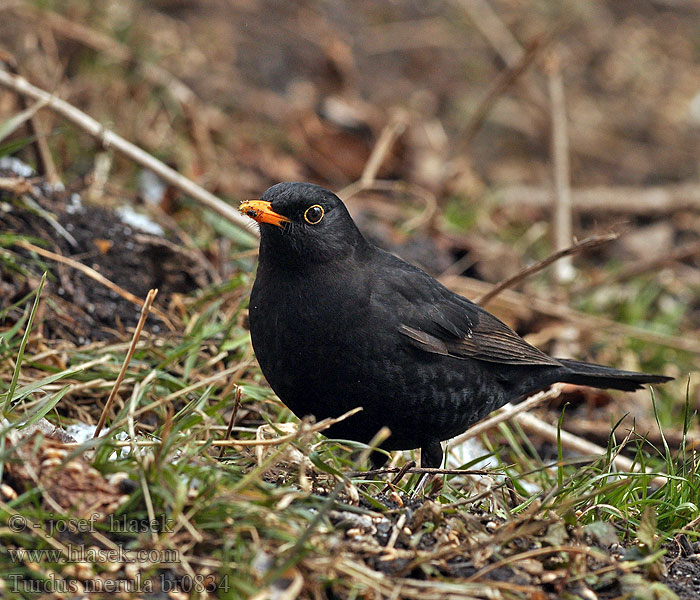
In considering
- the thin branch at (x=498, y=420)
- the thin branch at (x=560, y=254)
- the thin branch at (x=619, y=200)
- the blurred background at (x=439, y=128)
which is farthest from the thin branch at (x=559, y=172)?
the thin branch at (x=498, y=420)

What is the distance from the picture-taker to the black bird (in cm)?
336

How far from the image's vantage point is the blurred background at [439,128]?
6.06 metres

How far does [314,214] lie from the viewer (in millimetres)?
3604

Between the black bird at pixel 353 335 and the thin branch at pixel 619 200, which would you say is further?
the thin branch at pixel 619 200

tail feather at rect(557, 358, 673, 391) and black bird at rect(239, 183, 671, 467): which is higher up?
black bird at rect(239, 183, 671, 467)

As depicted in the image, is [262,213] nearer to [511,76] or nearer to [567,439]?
[567,439]

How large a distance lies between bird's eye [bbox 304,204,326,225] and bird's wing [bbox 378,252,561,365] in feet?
1.34

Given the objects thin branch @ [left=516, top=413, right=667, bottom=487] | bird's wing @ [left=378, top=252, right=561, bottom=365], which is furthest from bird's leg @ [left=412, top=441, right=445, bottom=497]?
thin branch @ [left=516, top=413, right=667, bottom=487]

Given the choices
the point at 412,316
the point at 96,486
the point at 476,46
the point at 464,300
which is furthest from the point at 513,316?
the point at 476,46

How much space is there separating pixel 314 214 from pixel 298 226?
0.10m

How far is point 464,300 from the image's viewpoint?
13.9ft

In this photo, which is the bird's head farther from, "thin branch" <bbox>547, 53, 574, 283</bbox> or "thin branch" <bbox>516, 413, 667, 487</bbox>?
"thin branch" <bbox>547, 53, 574, 283</bbox>

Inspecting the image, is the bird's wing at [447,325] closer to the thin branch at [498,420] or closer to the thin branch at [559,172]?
the thin branch at [498,420]

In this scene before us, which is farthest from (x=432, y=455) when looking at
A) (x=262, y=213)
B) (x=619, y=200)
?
(x=619, y=200)
